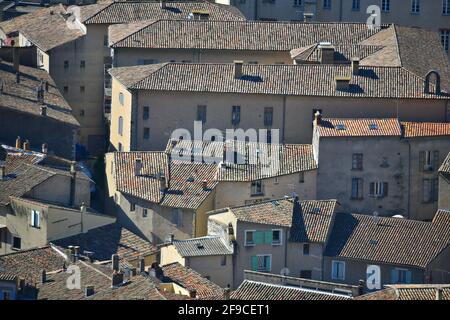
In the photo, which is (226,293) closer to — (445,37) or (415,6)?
(445,37)

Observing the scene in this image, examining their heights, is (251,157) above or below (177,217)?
above

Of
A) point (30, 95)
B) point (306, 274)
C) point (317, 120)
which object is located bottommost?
point (306, 274)

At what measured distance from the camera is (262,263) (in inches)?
3280

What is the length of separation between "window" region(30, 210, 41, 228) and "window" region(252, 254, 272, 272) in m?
9.15

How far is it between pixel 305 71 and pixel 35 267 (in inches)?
768

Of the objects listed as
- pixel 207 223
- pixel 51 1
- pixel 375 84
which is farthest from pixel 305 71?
pixel 51 1

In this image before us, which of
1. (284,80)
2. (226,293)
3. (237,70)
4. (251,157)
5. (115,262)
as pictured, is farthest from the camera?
(237,70)

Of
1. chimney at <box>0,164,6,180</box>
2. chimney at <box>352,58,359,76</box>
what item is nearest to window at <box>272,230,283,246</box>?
chimney at <box>352,58,359,76</box>

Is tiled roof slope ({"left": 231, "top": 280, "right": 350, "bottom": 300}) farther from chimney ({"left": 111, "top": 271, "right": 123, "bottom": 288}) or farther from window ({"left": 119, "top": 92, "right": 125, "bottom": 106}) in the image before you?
window ({"left": 119, "top": 92, "right": 125, "bottom": 106})

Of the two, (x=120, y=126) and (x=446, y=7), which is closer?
(x=120, y=126)

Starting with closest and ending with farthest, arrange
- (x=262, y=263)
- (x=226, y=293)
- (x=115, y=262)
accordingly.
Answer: (x=226, y=293), (x=115, y=262), (x=262, y=263)

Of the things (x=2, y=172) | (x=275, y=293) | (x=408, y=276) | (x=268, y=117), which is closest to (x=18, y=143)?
(x=2, y=172)

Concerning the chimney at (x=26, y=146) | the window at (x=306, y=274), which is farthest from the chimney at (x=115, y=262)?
the chimney at (x=26, y=146)

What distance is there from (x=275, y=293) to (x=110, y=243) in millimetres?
13173
